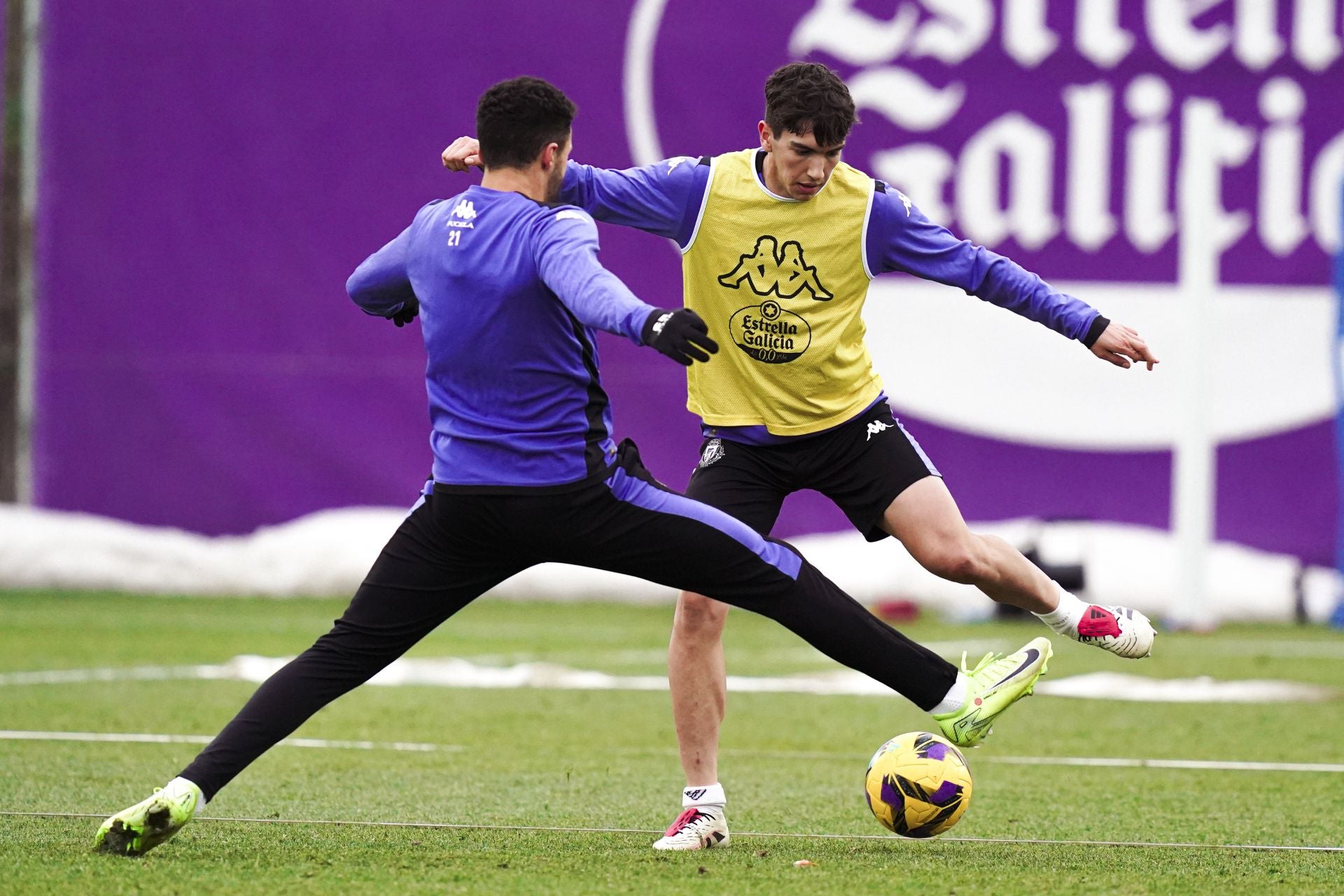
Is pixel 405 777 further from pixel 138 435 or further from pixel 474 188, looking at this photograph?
pixel 138 435

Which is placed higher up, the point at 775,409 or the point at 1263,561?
the point at 775,409

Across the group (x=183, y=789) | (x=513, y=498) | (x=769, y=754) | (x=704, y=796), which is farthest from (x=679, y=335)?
(x=769, y=754)

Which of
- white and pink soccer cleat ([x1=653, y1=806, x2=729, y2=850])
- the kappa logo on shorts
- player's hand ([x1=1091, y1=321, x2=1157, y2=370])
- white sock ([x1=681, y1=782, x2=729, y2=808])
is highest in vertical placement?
player's hand ([x1=1091, y1=321, x2=1157, y2=370])

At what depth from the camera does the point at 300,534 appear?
569 inches

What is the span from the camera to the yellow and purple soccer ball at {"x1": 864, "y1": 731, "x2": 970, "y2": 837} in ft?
17.6

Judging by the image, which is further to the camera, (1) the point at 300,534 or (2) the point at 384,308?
(1) the point at 300,534

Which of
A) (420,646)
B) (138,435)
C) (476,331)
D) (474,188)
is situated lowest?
(420,646)

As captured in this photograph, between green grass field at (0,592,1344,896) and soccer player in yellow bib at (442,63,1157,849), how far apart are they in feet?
2.07

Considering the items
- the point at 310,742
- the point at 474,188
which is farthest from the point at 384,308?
the point at 310,742

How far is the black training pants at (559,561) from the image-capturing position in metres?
5.00

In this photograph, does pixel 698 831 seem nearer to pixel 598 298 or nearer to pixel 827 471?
pixel 827 471

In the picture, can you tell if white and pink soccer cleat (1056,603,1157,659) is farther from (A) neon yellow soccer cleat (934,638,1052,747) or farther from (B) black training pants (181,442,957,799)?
(B) black training pants (181,442,957,799)

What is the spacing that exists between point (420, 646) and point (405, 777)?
4931 millimetres

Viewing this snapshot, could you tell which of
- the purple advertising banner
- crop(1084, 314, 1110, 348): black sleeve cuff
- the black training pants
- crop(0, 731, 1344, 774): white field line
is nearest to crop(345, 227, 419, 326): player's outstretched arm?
the black training pants
